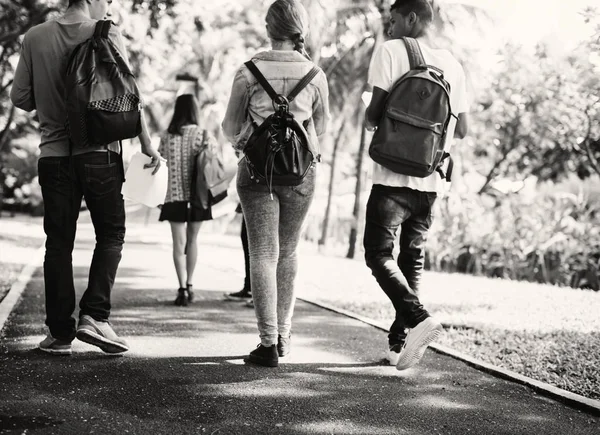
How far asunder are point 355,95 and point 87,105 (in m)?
18.9

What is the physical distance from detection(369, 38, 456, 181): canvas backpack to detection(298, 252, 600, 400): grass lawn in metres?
1.60

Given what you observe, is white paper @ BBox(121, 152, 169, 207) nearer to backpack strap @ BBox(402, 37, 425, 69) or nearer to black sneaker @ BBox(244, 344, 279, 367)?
black sneaker @ BBox(244, 344, 279, 367)

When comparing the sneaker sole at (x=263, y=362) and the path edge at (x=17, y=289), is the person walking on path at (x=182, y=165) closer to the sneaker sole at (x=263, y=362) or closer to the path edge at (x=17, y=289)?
the path edge at (x=17, y=289)

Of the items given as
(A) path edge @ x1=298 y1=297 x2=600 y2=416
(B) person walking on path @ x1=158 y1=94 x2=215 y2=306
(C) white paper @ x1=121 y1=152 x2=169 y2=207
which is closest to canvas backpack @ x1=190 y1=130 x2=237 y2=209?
(B) person walking on path @ x1=158 y1=94 x2=215 y2=306

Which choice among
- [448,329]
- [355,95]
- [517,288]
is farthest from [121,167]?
[355,95]

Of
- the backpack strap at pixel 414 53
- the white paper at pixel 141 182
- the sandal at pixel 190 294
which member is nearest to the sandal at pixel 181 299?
the sandal at pixel 190 294

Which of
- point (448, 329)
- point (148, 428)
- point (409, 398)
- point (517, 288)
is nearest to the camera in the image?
point (148, 428)

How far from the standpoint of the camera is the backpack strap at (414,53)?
4.70 m

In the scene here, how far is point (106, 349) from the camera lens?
472 centimetres

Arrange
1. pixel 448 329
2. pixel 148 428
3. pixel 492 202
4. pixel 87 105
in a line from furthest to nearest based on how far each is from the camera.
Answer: pixel 492 202 < pixel 448 329 < pixel 87 105 < pixel 148 428

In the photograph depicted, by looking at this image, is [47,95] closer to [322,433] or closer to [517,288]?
[322,433]

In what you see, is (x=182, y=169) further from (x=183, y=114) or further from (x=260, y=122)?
(x=260, y=122)

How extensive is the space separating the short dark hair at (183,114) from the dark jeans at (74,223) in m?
2.40

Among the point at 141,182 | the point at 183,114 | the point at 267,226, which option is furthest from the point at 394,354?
the point at 183,114
